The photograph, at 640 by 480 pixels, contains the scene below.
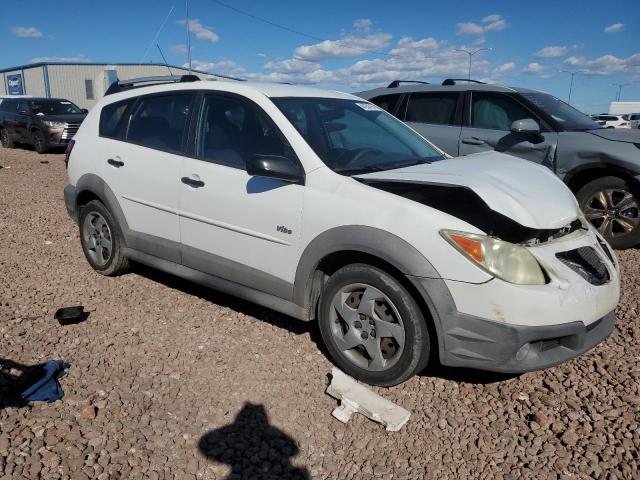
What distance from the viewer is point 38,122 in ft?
50.3

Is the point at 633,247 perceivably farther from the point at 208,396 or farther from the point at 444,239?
the point at 208,396

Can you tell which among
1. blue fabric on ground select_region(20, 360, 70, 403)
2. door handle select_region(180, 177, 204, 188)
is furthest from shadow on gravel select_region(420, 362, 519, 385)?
blue fabric on ground select_region(20, 360, 70, 403)

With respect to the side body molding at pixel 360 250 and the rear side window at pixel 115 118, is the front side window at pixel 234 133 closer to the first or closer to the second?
the side body molding at pixel 360 250

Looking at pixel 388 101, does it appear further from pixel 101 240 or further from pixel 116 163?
pixel 101 240

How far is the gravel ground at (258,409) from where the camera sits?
2592 mm

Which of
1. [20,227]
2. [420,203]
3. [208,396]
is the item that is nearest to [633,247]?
[420,203]

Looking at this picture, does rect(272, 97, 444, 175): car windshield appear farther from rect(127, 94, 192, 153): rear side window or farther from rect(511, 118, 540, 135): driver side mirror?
rect(511, 118, 540, 135): driver side mirror

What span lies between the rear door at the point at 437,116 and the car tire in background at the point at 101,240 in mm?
4142

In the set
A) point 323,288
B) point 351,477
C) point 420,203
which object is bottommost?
point 351,477

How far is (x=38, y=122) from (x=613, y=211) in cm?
1500

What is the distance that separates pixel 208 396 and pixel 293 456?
0.72m

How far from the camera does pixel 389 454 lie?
2684 millimetres

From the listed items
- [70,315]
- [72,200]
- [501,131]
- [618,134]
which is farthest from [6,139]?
[618,134]

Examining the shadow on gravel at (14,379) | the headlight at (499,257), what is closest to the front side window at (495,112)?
the headlight at (499,257)
